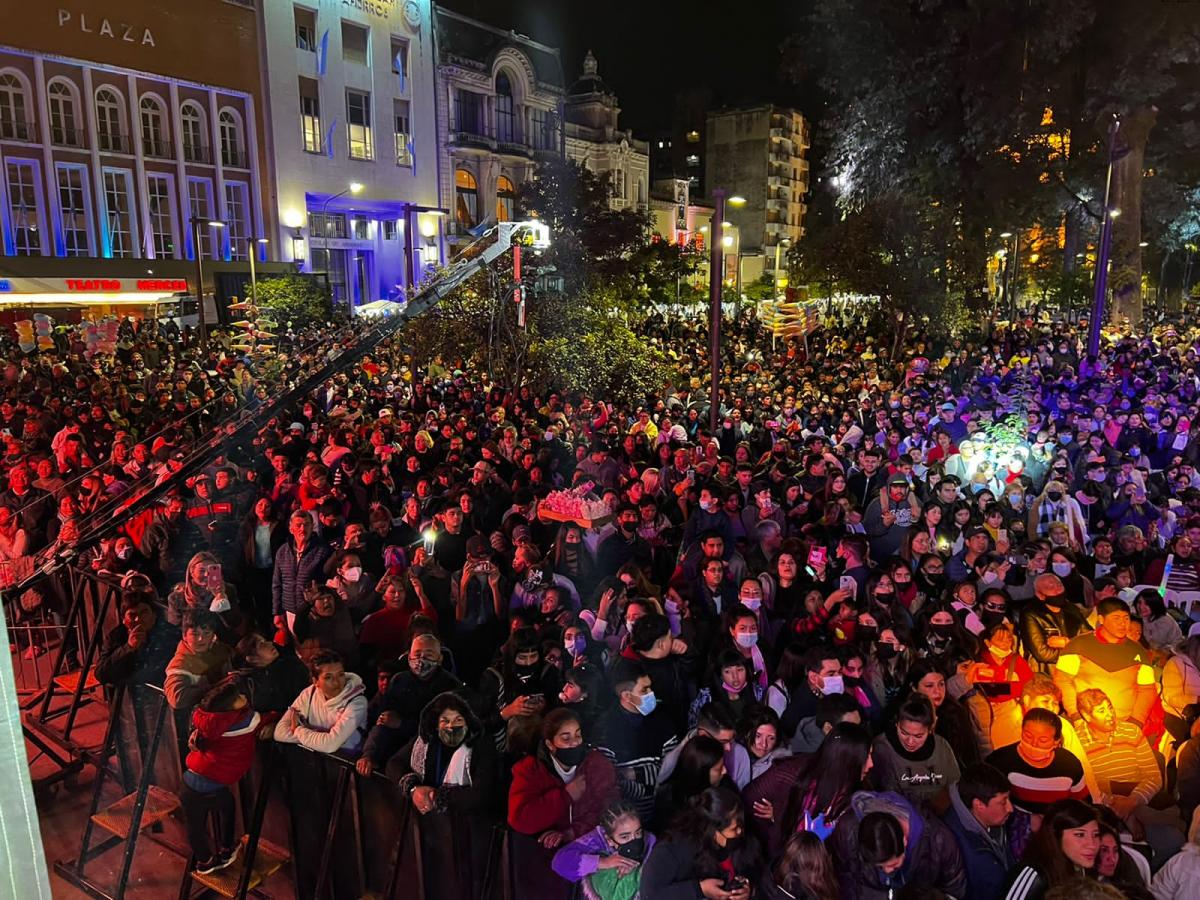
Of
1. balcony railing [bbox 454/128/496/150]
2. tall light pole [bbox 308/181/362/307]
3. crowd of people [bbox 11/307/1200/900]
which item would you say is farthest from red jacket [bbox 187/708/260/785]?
balcony railing [bbox 454/128/496/150]

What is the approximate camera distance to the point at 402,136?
140 feet

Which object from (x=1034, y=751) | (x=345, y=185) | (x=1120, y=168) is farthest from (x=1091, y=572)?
(x=345, y=185)

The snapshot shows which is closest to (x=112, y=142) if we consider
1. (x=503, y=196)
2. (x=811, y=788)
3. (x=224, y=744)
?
(x=503, y=196)

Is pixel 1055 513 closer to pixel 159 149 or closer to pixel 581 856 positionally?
pixel 581 856

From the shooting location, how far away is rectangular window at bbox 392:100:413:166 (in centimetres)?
4259

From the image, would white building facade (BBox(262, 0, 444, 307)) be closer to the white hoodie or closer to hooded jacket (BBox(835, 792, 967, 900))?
the white hoodie

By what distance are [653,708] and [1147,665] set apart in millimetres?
3022

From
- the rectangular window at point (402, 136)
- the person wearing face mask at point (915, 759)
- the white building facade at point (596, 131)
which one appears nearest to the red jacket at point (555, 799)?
the person wearing face mask at point (915, 759)

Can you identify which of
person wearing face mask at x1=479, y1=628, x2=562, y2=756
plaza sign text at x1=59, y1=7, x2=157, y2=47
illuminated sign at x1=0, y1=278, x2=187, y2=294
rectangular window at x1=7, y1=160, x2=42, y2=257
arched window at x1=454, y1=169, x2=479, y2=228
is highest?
plaza sign text at x1=59, y1=7, x2=157, y2=47

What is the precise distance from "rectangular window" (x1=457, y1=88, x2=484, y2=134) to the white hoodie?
45.4m

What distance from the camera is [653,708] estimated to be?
4.46 m

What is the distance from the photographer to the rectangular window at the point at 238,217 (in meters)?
36.6

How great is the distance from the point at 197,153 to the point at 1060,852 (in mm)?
39905

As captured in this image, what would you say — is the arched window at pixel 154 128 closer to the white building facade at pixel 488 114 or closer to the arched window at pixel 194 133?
the arched window at pixel 194 133
